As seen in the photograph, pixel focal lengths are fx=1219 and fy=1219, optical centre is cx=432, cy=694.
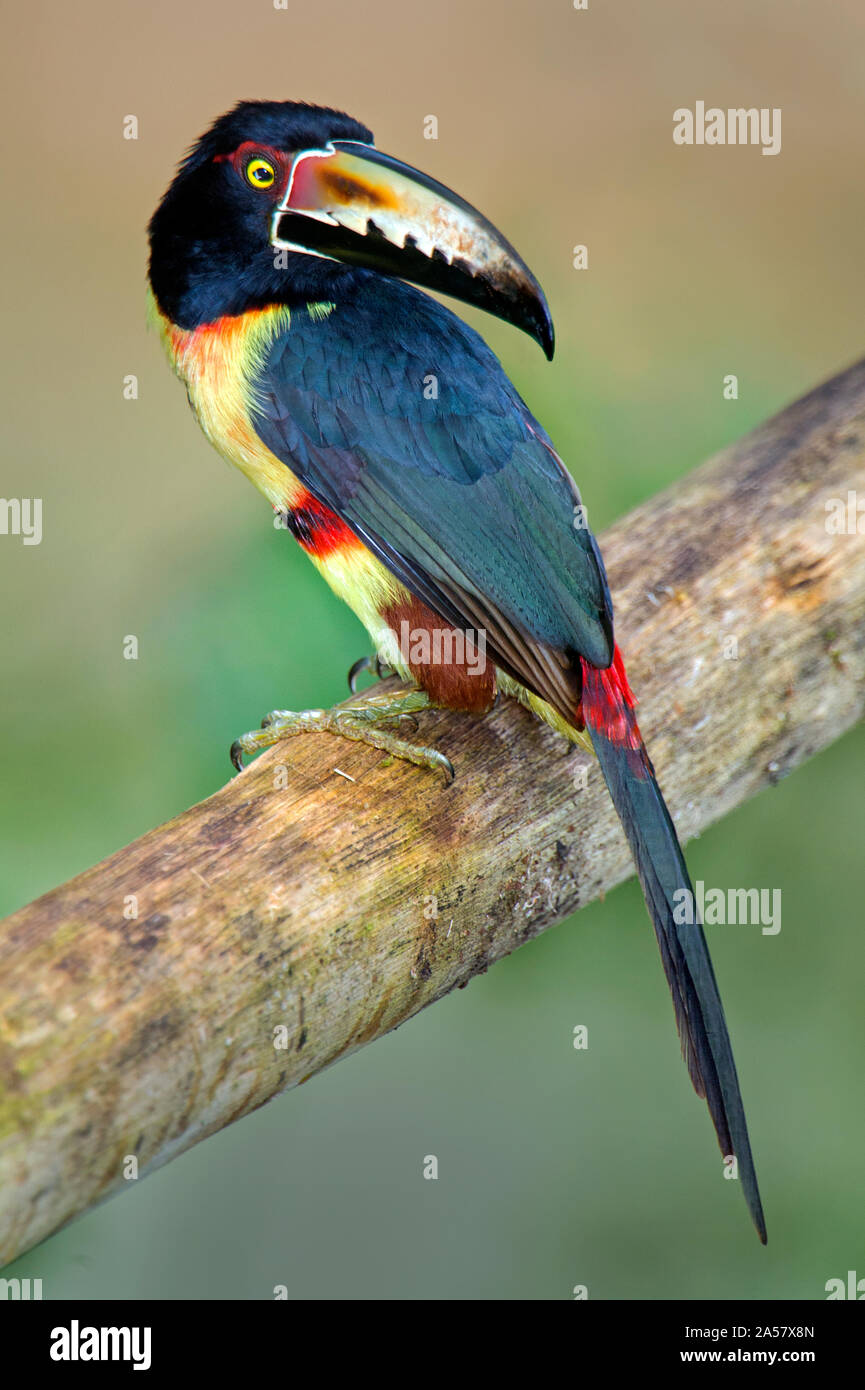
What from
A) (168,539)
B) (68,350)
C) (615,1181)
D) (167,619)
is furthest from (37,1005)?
(68,350)

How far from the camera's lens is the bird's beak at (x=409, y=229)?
6.20ft

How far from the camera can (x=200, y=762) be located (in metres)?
2.26

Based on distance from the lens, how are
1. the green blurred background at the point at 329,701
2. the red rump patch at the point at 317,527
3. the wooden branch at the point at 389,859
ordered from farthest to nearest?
the green blurred background at the point at 329,701 < the red rump patch at the point at 317,527 < the wooden branch at the point at 389,859

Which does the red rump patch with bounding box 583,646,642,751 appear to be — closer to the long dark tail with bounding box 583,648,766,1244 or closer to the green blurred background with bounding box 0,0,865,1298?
the long dark tail with bounding box 583,648,766,1244

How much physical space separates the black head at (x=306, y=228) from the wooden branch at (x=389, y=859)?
590 millimetres

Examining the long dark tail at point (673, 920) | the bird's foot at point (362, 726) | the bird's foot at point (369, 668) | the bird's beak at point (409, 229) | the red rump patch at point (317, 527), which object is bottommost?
the long dark tail at point (673, 920)

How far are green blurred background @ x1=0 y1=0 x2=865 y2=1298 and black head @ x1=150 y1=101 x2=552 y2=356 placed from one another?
57 centimetres

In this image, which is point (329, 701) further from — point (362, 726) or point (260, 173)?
point (260, 173)

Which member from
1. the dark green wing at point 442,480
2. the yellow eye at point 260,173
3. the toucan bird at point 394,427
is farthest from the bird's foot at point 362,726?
the yellow eye at point 260,173

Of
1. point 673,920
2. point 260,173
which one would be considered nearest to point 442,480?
point 260,173

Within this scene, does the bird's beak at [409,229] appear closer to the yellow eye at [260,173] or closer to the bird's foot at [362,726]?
the yellow eye at [260,173]

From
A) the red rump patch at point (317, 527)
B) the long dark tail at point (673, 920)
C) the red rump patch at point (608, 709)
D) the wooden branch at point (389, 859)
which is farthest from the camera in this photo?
the red rump patch at point (317, 527)

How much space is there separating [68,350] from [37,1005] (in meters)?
2.97
